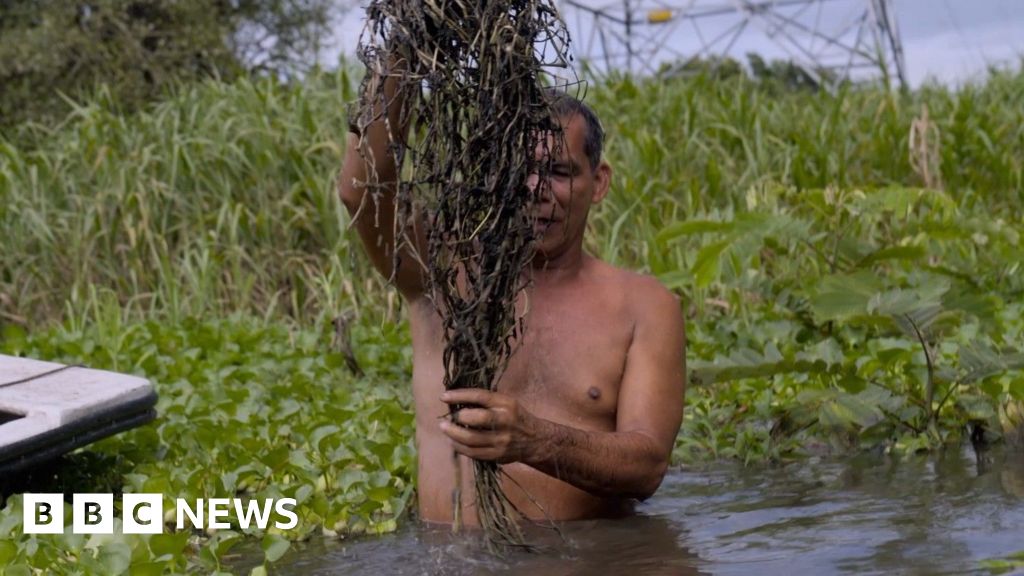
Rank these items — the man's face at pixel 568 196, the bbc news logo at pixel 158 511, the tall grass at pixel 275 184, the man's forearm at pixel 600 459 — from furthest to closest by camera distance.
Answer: the tall grass at pixel 275 184 → the bbc news logo at pixel 158 511 → the man's face at pixel 568 196 → the man's forearm at pixel 600 459

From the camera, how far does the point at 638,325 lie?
3.45m

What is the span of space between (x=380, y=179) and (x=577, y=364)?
0.77 metres

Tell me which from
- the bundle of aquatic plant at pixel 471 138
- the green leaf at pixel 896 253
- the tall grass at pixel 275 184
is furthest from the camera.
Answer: the tall grass at pixel 275 184

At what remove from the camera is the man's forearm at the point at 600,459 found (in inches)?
114

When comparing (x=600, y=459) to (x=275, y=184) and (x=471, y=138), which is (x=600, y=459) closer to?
(x=471, y=138)

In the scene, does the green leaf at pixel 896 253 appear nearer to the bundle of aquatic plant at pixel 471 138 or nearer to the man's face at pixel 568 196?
the man's face at pixel 568 196

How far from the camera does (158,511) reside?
11.7ft

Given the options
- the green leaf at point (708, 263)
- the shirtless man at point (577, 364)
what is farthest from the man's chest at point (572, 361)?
the green leaf at point (708, 263)

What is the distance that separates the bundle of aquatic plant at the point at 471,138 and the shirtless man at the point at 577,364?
34cm

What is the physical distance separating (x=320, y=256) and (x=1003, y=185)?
400 centimetres

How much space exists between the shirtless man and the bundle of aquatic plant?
34 centimetres

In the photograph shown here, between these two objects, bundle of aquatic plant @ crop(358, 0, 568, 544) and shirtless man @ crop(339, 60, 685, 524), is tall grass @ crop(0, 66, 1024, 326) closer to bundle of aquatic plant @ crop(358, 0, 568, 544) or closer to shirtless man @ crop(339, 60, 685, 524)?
shirtless man @ crop(339, 60, 685, 524)

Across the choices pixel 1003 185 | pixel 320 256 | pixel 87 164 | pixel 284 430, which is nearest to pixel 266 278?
pixel 320 256

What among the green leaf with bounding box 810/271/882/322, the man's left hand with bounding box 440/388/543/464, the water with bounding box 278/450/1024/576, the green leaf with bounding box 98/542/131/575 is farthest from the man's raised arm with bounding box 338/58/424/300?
Answer: the green leaf with bounding box 810/271/882/322
